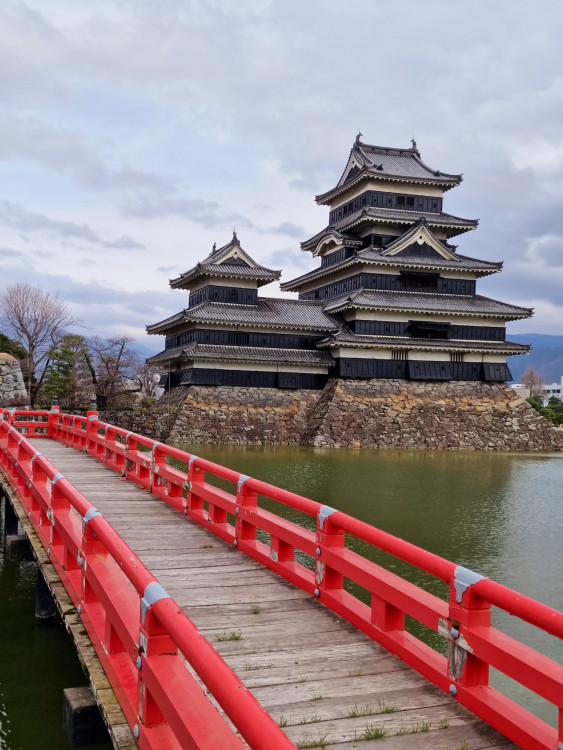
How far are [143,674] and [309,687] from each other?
3.91 feet

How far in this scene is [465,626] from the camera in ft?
13.7

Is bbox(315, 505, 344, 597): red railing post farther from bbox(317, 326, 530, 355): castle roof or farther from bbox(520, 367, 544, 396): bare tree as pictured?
bbox(520, 367, 544, 396): bare tree

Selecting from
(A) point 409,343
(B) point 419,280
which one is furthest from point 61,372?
(B) point 419,280

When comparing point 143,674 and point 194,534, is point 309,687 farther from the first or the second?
point 194,534

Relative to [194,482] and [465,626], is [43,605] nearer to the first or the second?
[194,482]

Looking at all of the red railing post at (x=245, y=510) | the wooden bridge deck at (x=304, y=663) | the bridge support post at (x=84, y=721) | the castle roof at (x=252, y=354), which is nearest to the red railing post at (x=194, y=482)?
the wooden bridge deck at (x=304, y=663)

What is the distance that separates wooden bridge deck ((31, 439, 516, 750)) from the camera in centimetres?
377

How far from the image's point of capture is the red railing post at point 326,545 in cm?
581

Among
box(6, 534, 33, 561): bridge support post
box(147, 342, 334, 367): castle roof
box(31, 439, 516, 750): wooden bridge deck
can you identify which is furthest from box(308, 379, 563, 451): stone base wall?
box(31, 439, 516, 750): wooden bridge deck

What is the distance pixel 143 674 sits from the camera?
3.63 metres

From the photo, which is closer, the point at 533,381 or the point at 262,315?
the point at 262,315

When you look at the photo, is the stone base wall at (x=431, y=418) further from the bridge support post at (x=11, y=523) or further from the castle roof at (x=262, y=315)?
the bridge support post at (x=11, y=523)

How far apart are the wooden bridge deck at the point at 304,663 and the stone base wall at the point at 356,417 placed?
26847 mm

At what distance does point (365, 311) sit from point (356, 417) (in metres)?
6.09
